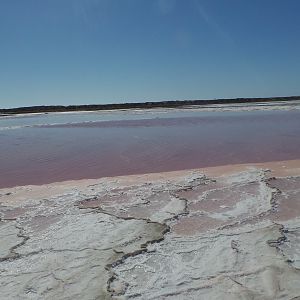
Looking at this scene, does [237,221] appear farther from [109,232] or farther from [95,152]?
[95,152]

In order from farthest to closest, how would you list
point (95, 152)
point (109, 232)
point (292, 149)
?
point (95, 152)
point (292, 149)
point (109, 232)

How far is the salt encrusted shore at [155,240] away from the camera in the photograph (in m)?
2.91

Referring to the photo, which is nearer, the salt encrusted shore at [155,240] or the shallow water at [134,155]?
the salt encrusted shore at [155,240]

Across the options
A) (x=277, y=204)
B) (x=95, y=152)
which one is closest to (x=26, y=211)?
(x=277, y=204)

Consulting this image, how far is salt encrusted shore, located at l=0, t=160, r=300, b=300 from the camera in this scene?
2.91 meters

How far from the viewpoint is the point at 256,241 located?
3637 millimetres

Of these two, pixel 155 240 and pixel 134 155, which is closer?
pixel 155 240

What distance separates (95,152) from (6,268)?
7.28 meters

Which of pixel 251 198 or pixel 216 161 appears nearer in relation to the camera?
pixel 251 198

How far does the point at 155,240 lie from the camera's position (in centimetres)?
379

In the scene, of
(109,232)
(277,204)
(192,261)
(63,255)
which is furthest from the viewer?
(277,204)

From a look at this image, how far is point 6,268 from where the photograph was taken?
131 inches

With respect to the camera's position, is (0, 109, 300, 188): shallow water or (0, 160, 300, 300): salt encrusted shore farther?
(0, 109, 300, 188): shallow water

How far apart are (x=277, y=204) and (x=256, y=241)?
132 centimetres
